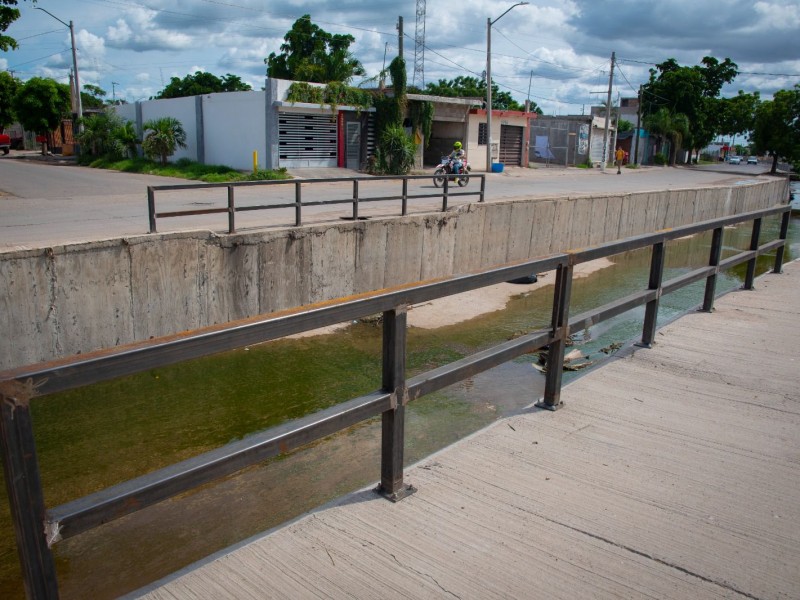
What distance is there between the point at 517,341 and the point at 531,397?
217 inches

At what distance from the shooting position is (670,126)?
65.9 m

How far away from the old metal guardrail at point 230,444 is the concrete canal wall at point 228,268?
24.8 ft

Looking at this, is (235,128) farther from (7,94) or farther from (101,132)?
(7,94)

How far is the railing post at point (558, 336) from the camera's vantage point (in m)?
4.42

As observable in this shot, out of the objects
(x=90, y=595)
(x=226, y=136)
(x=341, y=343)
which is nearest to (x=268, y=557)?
(x=90, y=595)

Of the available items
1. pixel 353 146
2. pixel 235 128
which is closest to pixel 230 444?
pixel 235 128

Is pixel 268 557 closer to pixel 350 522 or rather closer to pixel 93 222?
pixel 350 522

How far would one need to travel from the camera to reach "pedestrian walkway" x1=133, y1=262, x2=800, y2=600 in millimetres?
2738

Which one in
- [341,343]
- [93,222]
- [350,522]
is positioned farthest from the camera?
[93,222]

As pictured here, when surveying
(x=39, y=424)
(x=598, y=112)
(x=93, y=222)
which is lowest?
(x=39, y=424)

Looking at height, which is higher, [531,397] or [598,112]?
[598,112]

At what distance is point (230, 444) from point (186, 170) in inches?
1167

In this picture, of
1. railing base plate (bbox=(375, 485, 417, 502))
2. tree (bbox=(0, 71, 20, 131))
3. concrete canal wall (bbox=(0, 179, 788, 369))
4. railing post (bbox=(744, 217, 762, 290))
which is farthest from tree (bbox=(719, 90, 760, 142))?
railing base plate (bbox=(375, 485, 417, 502))

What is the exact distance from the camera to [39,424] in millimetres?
8789
